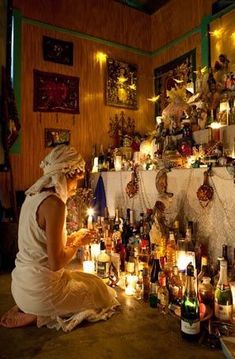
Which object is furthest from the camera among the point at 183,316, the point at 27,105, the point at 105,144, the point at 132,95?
the point at 132,95

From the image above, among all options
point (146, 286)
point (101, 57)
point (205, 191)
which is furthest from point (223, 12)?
point (146, 286)

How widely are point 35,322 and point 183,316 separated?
838 mm

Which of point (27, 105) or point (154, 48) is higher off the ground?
point (154, 48)

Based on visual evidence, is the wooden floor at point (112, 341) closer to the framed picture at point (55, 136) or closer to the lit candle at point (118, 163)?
the lit candle at point (118, 163)

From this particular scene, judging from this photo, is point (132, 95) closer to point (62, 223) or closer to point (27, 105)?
point (27, 105)

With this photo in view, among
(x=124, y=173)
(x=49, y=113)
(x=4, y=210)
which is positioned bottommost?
(x=4, y=210)

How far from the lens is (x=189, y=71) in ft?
12.1

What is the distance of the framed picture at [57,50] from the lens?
3.63 meters

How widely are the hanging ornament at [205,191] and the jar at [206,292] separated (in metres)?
0.51

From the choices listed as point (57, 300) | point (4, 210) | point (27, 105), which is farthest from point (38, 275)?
point (27, 105)

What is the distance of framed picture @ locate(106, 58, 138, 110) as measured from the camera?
13.4 feet

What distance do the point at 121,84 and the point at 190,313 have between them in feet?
10.8

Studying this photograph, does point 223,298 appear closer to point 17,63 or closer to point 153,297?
Answer: point 153,297

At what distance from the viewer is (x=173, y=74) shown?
397 centimetres
